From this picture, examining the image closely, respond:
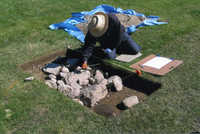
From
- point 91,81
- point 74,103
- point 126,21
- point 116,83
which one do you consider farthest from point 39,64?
point 126,21

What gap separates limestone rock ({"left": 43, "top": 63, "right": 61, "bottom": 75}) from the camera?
560 centimetres

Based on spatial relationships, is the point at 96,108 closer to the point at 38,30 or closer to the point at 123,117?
the point at 123,117

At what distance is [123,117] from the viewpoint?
4113 mm

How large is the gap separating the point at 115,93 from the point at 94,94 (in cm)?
60

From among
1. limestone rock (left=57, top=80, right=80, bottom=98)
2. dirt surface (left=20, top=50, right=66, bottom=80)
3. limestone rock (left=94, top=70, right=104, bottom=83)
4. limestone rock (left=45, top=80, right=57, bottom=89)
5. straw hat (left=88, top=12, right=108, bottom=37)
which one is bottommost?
dirt surface (left=20, top=50, right=66, bottom=80)

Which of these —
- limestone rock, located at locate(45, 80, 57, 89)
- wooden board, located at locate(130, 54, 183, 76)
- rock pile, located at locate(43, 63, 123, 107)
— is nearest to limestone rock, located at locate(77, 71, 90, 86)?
rock pile, located at locate(43, 63, 123, 107)

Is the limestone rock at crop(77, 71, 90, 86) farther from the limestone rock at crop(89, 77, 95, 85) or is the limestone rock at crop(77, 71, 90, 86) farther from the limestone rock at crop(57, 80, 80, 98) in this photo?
the limestone rock at crop(57, 80, 80, 98)

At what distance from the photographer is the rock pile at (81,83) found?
4715 millimetres

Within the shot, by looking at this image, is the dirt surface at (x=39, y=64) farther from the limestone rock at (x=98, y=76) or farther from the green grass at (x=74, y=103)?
the limestone rock at (x=98, y=76)

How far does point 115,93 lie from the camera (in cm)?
504

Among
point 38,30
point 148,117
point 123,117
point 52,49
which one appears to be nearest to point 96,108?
point 123,117

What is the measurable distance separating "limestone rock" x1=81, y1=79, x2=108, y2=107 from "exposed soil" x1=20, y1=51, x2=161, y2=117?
0.10 meters

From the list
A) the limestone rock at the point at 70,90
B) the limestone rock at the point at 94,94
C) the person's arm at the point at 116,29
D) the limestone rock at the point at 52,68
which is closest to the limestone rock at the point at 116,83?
the limestone rock at the point at 94,94

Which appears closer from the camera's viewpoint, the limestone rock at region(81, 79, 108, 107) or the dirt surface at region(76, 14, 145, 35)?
the limestone rock at region(81, 79, 108, 107)
